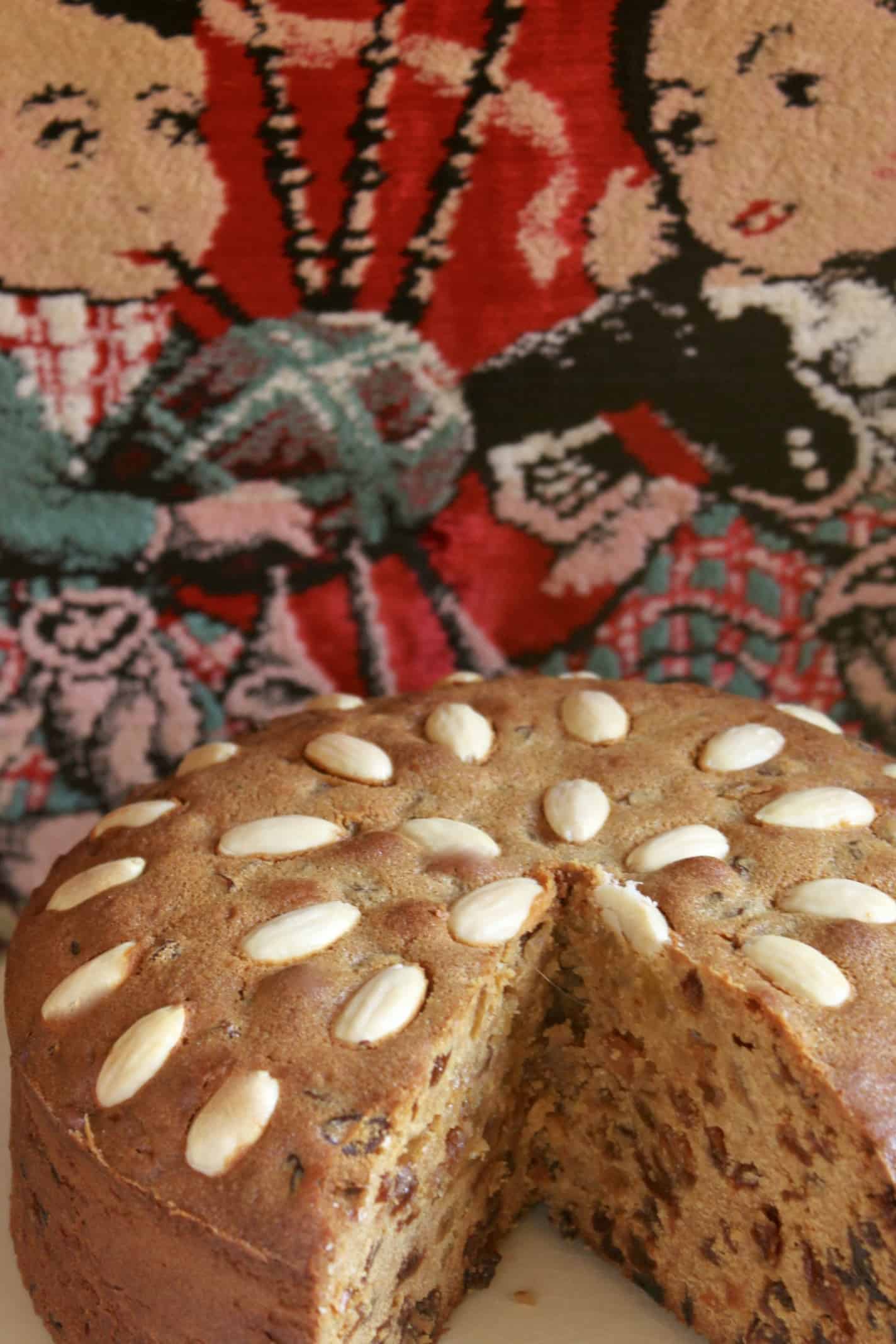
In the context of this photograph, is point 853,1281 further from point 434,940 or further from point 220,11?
point 220,11

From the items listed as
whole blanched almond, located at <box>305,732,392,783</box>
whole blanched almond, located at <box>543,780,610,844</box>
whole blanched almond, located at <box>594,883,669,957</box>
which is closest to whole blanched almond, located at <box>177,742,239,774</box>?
whole blanched almond, located at <box>305,732,392,783</box>

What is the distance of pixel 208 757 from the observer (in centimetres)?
146

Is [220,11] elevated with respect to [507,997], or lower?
elevated

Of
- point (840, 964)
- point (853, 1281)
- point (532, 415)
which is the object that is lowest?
point (853, 1281)

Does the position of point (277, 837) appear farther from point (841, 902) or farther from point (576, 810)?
point (841, 902)

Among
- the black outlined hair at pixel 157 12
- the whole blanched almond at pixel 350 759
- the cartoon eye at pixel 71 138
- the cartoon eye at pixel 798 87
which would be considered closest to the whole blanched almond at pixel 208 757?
the whole blanched almond at pixel 350 759

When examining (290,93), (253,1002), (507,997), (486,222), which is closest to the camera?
(253,1002)

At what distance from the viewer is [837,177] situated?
164 centimetres

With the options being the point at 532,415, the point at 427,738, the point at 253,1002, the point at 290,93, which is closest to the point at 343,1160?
the point at 253,1002

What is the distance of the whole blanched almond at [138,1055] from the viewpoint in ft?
3.48

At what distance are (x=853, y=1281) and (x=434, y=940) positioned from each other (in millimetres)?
449

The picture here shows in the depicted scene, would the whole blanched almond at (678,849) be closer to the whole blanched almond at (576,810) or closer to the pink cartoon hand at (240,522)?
the whole blanched almond at (576,810)

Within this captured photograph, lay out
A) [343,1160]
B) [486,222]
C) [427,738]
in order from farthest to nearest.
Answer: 1. [486,222]
2. [427,738]
3. [343,1160]

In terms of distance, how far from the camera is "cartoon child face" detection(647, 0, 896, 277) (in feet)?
5.10
